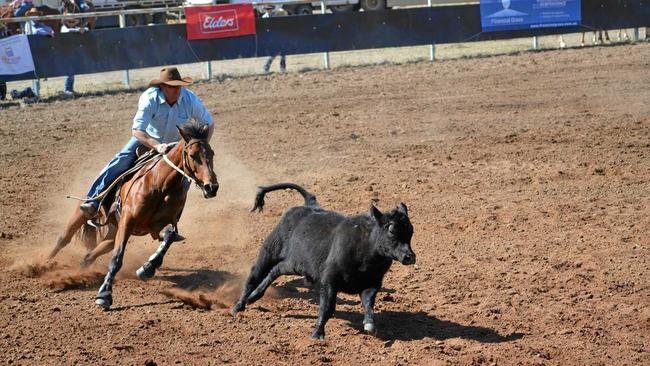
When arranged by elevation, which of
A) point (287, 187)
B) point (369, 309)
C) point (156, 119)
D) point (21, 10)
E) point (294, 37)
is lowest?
point (369, 309)

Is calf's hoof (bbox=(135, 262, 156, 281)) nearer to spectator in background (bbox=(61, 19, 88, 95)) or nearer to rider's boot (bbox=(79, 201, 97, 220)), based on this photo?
rider's boot (bbox=(79, 201, 97, 220))

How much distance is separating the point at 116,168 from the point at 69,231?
2.82ft

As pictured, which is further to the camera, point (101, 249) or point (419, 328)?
point (101, 249)

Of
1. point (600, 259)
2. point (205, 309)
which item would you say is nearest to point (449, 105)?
point (600, 259)

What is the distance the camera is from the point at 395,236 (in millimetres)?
6156

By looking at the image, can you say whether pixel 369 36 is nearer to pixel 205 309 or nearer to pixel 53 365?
pixel 205 309

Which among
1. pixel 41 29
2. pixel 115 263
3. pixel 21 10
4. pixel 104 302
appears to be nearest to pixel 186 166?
pixel 115 263

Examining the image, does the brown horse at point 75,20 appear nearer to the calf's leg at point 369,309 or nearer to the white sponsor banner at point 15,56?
the white sponsor banner at point 15,56

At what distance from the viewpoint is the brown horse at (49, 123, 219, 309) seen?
7.39 meters

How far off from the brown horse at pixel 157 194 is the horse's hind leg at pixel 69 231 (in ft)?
1.48

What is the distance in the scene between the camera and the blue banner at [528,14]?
909 inches

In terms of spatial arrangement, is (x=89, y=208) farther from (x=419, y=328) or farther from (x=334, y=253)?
(x=419, y=328)

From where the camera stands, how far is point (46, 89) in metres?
20.5

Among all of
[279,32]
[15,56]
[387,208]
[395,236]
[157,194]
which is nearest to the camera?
[395,236]
